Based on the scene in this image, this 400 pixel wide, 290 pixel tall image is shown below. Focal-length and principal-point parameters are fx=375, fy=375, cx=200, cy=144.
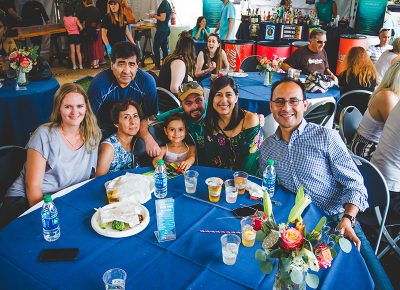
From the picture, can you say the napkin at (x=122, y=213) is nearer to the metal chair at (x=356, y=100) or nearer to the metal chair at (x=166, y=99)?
the metal chair at (x=166, y=99)

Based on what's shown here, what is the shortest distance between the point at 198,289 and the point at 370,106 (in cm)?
237

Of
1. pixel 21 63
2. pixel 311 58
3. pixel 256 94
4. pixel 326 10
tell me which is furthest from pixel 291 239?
pixel 326 10

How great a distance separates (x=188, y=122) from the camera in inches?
106

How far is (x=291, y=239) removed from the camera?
1.11m

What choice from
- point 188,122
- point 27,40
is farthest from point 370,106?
point 27,40

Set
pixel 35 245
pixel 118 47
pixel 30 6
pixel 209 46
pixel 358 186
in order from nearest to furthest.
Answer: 1. pixel 35 245
2. pixel 358 186
3. pixel 118 47
4. pixel 209 46
5. pixel 30 6

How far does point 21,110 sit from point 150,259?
3.12m

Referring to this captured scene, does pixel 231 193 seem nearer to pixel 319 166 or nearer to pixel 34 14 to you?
pixel 319 166

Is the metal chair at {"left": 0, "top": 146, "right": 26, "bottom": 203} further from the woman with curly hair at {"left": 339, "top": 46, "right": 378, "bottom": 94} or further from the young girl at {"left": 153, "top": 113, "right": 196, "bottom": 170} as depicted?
the woman with curly hair at {"left": 339, "top": 46, "right": 378, "bottom": 94}

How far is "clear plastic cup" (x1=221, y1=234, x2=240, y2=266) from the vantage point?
1465 mm

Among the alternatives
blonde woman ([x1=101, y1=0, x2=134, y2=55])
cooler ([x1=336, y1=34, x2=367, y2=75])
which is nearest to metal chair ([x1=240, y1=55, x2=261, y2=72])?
cooler ([x1=336, y1=34, x2=367, y2=75])

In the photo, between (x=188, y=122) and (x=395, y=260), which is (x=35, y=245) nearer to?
(x=188, y=122)

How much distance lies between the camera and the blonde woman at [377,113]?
294cm

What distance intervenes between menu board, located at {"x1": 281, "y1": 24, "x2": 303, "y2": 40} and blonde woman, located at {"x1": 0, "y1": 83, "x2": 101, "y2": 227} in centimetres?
725
